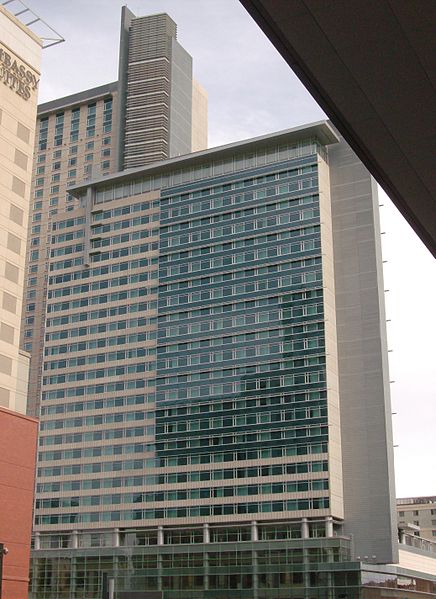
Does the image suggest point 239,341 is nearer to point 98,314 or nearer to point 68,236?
point 98,314

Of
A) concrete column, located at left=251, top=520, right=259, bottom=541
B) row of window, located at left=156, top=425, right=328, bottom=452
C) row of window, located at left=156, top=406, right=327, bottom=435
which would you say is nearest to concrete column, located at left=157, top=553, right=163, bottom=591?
concrete column, located at left=251, top=520, right=259, bottom=541

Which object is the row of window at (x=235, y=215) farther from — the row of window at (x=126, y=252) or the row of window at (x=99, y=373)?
the row of window at (x=99, y=373)

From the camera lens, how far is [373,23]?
8.50 m

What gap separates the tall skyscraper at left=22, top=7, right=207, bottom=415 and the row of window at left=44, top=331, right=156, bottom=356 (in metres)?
9.78

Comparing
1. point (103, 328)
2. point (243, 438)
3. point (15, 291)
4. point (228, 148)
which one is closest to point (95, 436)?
point (103, 328)

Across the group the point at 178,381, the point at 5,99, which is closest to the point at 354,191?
the point at 178,381

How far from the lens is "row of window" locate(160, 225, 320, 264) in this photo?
390 ft

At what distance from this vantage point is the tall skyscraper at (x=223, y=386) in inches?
4262

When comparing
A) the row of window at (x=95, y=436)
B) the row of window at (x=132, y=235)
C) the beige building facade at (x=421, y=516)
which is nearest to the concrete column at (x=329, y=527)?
the row of window at (x=95, y=436)

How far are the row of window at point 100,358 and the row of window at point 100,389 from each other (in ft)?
11.8

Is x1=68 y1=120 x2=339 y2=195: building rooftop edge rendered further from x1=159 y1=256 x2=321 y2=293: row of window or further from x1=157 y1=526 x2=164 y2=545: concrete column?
x1=157 y1=526 x2=164 y2=545: concrete column

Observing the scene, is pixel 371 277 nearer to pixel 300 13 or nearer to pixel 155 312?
pixel 155 312

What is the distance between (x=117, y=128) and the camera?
14875 centimetres

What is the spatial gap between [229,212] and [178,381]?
26.6 m
